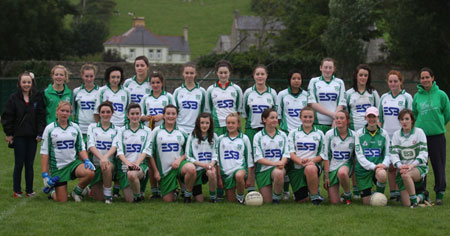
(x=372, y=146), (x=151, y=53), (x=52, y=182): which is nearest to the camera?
(x=52, y=182)

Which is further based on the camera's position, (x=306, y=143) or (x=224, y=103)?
(x=224, y=103)

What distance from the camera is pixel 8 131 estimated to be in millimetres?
7395

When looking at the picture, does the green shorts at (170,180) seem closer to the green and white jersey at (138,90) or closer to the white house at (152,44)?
the green and white jersey at (138,90)

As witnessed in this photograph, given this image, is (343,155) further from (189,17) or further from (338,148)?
(189,17)

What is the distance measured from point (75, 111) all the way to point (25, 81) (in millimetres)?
809

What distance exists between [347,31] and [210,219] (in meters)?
29.2

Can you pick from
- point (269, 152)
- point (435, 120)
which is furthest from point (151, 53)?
point (435, 120)

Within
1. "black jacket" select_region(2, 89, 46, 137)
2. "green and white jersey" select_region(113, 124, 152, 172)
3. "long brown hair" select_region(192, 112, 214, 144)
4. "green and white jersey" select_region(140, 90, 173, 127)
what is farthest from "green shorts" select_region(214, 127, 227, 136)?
"black jacket" select_region(2, 89, 46, 137)

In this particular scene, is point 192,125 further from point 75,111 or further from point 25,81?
point 25,81

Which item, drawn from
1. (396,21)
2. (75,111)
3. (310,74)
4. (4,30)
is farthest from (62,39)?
(75,111)

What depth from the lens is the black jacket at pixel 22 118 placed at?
736cm

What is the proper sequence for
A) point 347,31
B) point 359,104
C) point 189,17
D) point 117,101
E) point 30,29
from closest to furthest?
point 359,104, point 117,101, point 347,31, point 30,29, point 189,17

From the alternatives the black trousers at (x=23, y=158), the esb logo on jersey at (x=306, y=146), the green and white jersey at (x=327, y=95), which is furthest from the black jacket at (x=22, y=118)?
the green and white jersey at (x=327, y=95)

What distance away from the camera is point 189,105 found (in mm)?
7820
